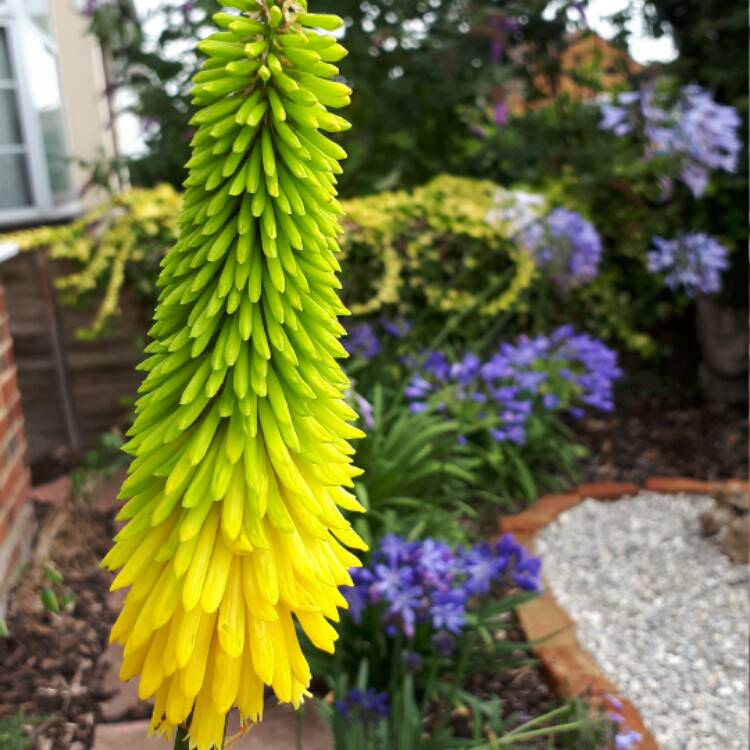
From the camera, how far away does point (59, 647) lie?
8.57 feet

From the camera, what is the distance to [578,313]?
201 inches

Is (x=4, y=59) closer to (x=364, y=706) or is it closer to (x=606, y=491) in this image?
(x=606, y=491)

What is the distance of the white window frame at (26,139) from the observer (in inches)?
195

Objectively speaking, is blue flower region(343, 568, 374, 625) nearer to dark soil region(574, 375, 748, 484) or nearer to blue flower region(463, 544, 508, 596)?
blue flower region(463, 544, 508, 596)

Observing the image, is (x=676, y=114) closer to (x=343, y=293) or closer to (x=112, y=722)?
(x=343, y=293)

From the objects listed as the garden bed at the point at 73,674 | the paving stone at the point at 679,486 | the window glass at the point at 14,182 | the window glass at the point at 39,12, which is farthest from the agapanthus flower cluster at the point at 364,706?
the window glass at the point at 39,12

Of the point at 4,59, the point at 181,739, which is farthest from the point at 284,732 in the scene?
the point at 4,59

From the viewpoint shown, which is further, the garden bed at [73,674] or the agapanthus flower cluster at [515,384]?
the agapanthus flower cluster at [515,384]

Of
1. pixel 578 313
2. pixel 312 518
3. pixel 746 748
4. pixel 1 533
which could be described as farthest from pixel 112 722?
pixel 578 313

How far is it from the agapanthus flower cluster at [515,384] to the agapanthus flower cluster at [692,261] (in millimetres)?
707

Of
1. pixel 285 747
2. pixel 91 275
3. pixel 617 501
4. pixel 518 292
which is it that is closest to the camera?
pixel 285 747

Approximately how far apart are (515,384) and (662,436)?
3.74 feet

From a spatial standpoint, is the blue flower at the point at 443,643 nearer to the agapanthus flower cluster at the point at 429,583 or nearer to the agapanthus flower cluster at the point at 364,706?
the agapanthus flower cluster at the point at 429,583

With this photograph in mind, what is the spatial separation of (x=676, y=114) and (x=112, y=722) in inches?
150
